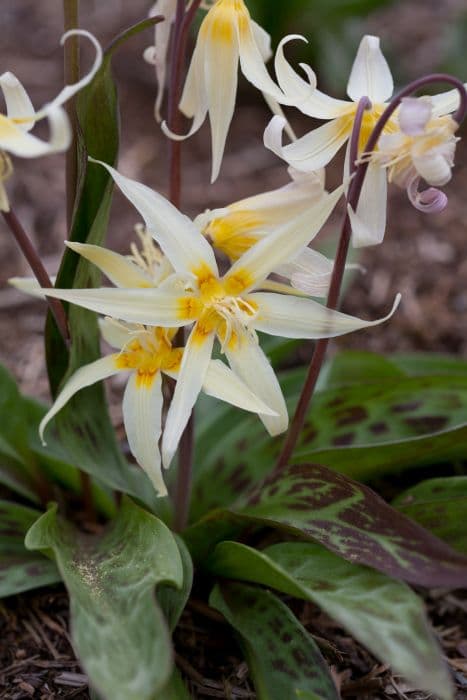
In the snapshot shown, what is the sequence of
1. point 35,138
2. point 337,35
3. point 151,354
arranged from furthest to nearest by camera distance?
point 337,35, point 151,354, point 35,138

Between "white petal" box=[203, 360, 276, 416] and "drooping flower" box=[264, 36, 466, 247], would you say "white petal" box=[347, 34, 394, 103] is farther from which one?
"white petal" box=[203, 360, 276, 416]

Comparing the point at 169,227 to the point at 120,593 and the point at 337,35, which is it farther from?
the point at 337,35

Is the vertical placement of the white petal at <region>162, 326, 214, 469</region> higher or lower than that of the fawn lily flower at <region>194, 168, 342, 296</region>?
lower

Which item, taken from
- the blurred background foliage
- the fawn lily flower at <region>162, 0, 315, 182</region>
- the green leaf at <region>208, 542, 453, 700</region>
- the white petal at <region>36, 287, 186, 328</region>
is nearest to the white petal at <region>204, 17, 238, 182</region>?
the fawn lily flower at <region>162, 0, 315, 182</region>

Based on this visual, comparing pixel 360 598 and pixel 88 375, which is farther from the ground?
pixel 88 375

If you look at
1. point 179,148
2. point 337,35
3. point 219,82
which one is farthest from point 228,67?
point 337,35

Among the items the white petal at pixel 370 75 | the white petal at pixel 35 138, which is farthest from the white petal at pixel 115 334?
the white petal at pixel 370 75

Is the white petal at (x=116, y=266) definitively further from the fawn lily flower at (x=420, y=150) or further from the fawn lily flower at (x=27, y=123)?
the fawn lily flower at (x=420, y=150)
